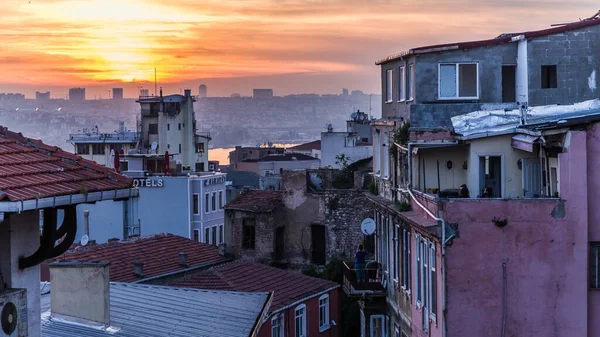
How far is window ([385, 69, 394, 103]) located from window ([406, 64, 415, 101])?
8.35ft

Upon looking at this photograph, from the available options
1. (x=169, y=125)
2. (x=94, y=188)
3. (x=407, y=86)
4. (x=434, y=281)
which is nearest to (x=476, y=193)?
(x=434, y=281)

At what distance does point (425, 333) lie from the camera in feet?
76.3

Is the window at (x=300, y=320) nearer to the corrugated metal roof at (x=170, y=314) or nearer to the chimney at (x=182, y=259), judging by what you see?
the chimney at (x=182, y=259)

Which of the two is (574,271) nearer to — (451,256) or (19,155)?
(451,256)

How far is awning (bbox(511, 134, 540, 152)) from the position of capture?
21.0 metres

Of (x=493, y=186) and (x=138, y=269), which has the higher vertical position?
(x=493, y=186)

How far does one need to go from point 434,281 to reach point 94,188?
543 inches

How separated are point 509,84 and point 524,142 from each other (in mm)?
4376

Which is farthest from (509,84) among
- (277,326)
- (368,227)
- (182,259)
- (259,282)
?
(182,259)

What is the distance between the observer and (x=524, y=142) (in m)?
21.7

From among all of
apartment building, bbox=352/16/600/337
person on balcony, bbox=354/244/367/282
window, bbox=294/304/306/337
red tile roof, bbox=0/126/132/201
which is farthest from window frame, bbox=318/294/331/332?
red tile roof, bbox=0/126/132/201

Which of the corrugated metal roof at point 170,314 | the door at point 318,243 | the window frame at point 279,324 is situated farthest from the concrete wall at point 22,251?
the door at point 318,243

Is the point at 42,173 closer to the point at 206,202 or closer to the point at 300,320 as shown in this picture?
the point at 300,320

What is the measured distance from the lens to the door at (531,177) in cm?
2217
